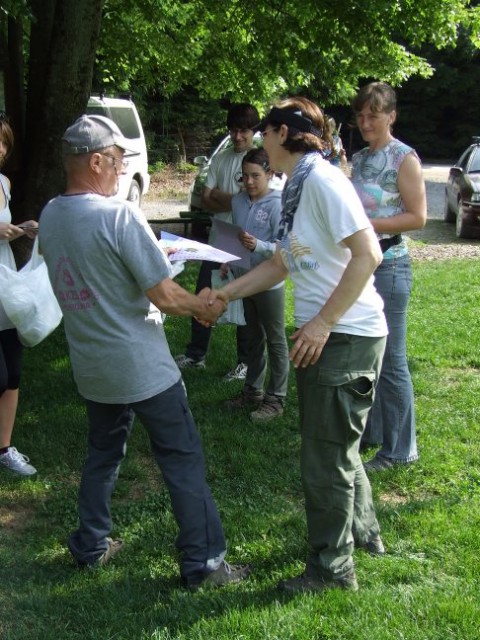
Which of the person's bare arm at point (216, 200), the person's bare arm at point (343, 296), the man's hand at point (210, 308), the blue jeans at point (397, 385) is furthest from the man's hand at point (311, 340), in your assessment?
the person's bare arm at point (216, 200)

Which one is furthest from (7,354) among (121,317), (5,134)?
(121,317)

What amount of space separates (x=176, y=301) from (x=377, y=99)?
1.79 meters

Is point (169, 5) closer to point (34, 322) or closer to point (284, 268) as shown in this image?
point (34, 322)

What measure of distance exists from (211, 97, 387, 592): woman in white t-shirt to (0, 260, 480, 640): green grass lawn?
10.0 inches

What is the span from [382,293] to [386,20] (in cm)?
507

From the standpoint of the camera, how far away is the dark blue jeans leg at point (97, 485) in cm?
344

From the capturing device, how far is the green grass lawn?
2994 mm

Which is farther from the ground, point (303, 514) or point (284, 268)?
point (284, 268)

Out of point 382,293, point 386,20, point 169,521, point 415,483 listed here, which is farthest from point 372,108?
point 386,20

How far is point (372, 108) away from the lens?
412 cm

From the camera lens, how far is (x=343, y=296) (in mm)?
2883

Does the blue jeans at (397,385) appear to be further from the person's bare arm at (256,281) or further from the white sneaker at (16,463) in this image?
the white sneaker at (16,463)

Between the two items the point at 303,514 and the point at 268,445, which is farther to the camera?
the point at 268,445

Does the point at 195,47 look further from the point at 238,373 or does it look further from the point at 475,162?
the point at 238,373
